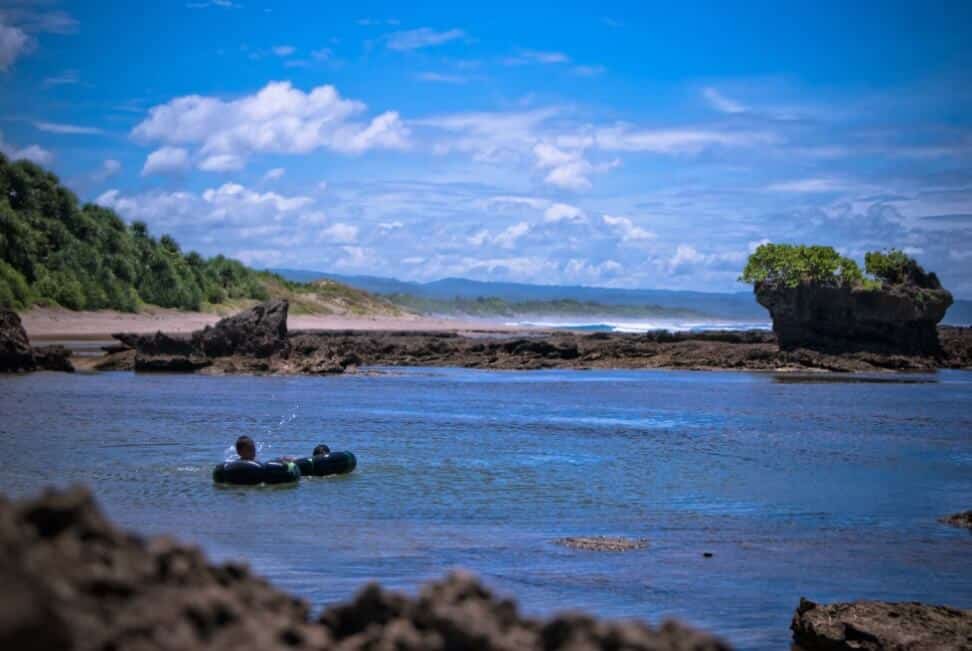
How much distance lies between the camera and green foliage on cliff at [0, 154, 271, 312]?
59969mm

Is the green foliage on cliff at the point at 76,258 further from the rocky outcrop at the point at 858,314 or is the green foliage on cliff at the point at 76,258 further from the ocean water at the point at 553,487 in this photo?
the rocky outcrop at the point at 858,314

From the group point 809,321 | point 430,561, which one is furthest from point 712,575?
point 809,321

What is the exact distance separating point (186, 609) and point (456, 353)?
1993 inches

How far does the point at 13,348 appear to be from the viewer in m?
39.4

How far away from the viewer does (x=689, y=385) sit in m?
43.7

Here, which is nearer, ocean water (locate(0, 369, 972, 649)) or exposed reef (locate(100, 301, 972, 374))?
ocean water (locate(0, 369, 972, 649))

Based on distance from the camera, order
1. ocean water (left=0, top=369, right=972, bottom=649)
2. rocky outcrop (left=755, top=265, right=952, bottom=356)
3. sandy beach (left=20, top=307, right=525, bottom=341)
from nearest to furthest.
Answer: ocean water (left=0, top=369, right=972, bottom=649) < rocky outcrop (left=755, top=265, right=952, bottom=356) < sandy beach (left=20, top=307, right=525, bottom=341)

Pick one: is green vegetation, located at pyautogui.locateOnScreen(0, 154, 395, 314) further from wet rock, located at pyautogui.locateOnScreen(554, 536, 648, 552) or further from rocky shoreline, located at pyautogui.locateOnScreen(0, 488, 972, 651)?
rocky shoreline, located at pyautogui.locateOnScreen(0, 488, 972, 651)

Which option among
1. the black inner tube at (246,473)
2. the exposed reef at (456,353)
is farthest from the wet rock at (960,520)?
the exposed reef at (456,353)

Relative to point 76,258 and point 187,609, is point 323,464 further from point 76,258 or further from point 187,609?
point 76,258

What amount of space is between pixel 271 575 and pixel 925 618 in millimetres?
5959

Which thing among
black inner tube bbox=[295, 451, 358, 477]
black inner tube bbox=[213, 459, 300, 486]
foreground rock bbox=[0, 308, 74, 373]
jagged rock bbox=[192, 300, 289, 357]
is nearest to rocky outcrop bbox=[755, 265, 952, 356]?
jagged rock bbox=[192, 300, 289, 357]

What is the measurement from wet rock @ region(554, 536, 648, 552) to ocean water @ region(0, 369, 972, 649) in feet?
0.75

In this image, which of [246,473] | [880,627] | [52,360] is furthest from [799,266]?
[880,627]
